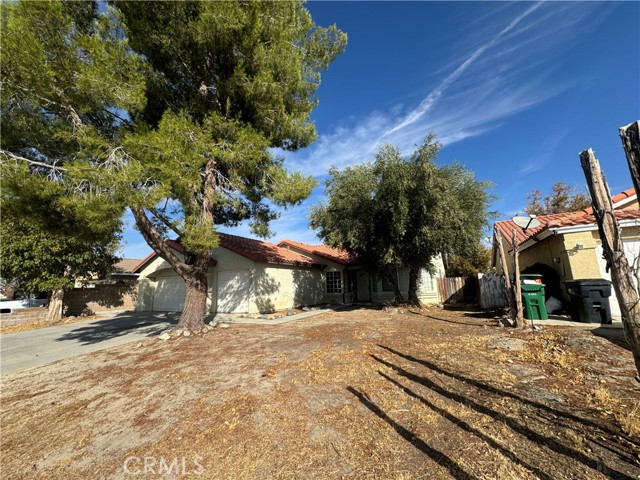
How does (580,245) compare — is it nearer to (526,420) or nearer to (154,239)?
(526,420)

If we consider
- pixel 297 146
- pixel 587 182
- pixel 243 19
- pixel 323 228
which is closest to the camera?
pixel 587 182

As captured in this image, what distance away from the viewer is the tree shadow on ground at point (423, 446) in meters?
2.32

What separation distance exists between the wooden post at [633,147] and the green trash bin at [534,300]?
7376 mm

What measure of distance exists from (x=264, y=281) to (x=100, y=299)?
1266 cm

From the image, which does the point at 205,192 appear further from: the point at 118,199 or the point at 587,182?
the point at 587,182

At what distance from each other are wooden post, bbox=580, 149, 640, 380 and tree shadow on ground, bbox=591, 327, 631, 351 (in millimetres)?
4178

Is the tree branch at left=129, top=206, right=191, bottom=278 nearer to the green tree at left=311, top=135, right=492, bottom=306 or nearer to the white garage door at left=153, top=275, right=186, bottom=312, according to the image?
the green tree at left=311, top=135, right=492, bottom=306

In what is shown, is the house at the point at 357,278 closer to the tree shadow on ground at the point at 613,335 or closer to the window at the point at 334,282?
the window at the point at 334,282

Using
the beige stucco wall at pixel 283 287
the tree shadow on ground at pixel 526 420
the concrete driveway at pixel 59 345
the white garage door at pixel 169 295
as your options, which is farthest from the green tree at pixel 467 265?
the concrete driveway at pixel 59 345

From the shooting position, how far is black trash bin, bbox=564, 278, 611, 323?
24.1 feet

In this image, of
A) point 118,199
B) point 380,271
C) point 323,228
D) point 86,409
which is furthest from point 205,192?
point 380,271

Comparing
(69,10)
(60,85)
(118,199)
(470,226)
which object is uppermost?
(69,10)

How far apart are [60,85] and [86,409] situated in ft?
21.8

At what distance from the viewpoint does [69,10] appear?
658 cm
